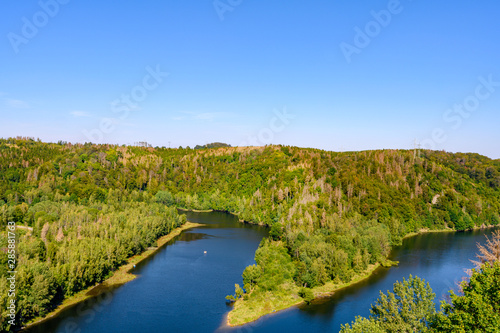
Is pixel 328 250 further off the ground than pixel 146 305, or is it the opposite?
pixel 328 250

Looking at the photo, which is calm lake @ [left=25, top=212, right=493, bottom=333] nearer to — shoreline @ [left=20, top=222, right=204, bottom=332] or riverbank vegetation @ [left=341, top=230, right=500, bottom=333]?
shoreline @ [left=20, top=222, right=204, bottom=332]

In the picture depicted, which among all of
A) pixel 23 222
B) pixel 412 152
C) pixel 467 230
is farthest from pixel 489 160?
pixel 23 222

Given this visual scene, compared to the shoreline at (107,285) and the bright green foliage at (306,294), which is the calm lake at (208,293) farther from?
the shoreline at (107,285)

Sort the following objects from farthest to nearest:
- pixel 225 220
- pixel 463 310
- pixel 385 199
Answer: pixel 225 220 < pixel 385 199 < pixel 463 310

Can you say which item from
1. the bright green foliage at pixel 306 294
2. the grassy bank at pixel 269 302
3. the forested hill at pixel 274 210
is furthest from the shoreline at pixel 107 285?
the bright green foliage at pixel 306 294

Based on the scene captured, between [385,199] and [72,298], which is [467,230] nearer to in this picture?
[385,199]
